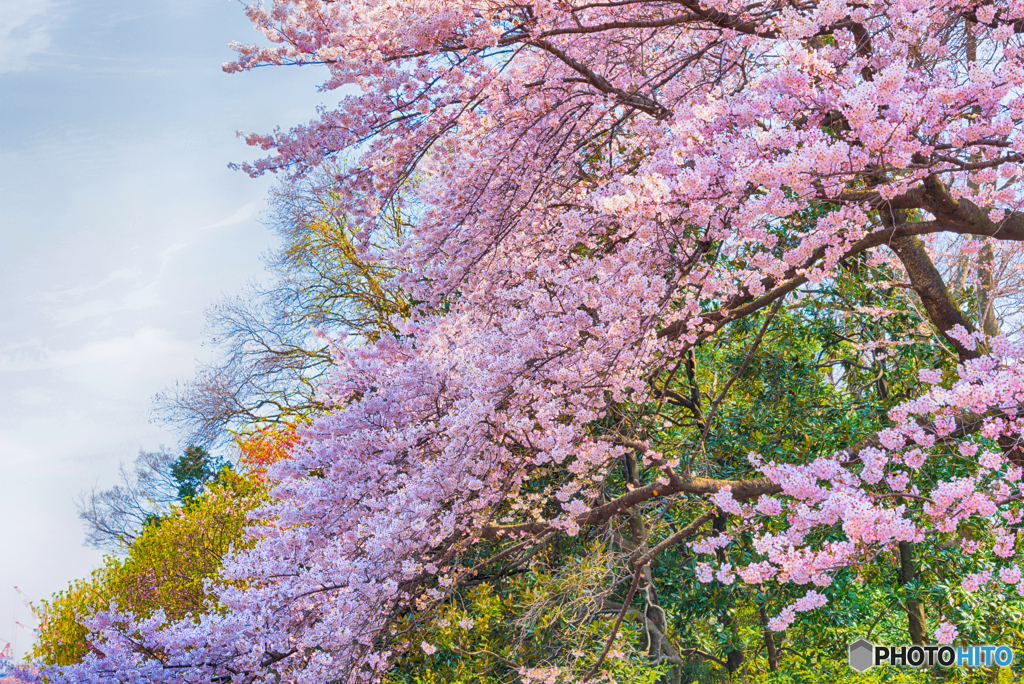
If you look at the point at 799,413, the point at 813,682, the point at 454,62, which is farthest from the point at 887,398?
the point at 454,62

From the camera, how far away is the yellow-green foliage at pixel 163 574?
28.6ft

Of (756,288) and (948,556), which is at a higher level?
(756,288)

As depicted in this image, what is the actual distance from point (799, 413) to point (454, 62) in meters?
3.60

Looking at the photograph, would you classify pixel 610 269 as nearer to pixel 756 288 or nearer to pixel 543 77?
pixel 756 288

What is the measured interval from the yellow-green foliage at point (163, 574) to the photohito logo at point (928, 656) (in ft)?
22.0

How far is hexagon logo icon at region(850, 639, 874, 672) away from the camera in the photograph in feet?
18.4

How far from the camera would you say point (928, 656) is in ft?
17.9

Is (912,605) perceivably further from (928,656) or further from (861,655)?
(861,655)

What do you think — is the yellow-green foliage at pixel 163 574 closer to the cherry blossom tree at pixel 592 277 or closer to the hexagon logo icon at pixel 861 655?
the cherry blossom tree at pixel 592 277

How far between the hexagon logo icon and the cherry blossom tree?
1017 millimetres

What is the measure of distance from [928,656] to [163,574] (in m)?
8.45

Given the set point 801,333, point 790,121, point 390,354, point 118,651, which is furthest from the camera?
point 801,333

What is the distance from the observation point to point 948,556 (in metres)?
5.25

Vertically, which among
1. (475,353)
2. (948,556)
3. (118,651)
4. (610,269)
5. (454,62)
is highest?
(454,62)
